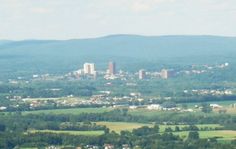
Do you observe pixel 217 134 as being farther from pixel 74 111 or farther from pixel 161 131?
pixel 74 111

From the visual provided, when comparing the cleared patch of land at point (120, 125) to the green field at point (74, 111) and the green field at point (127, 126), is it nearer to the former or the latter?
the green field at point (127, 126)

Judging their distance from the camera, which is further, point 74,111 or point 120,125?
point 74,111

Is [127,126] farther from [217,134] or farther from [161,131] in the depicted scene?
[217,134]

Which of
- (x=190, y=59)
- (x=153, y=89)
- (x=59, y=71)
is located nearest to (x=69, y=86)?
(x=153, y=89)

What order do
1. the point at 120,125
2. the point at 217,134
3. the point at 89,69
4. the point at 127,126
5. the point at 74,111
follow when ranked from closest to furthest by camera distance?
the point at 217,134 → the point at 127,126 → the point at 120,125 → the point at 74,111 → the point at 89,69

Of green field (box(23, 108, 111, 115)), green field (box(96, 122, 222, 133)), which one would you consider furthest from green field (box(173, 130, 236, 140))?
green field (box(23, 108, 111, 115))

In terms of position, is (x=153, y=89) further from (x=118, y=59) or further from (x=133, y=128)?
(x=118, y=59)

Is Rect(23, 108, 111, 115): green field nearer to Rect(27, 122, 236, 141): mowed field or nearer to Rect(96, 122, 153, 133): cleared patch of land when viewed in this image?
Rect(96, 122, 153, 133): cleared patch of land

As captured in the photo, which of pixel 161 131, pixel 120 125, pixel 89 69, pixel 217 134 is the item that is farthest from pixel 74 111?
pixel 89 69

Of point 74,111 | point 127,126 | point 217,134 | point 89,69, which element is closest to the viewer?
point 217,134

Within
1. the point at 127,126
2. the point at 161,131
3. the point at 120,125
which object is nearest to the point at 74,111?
the point at 120,125

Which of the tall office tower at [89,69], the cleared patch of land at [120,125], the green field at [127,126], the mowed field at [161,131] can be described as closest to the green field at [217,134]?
the mowed field at [161,131]

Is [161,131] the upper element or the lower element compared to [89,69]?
lower
